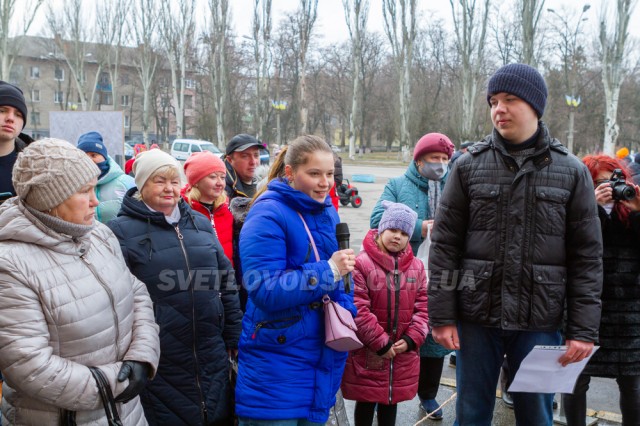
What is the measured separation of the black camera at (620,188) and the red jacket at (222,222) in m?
2.53

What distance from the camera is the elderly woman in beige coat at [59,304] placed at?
2059 mm

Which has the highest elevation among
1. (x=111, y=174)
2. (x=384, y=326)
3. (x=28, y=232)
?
(x=111, y=174)

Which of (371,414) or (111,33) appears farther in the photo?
(111,33)

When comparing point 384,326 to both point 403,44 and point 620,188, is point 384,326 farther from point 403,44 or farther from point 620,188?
point 403,44

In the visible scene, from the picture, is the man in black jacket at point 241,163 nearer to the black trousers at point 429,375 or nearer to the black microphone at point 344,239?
the black trousers at point 429,375

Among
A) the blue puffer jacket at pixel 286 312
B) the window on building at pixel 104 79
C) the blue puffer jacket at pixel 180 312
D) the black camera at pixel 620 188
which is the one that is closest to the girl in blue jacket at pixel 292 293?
the blue puffer jacket at pixel 286 312

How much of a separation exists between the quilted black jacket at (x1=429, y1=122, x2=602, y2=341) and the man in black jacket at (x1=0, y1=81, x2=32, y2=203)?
109 inches

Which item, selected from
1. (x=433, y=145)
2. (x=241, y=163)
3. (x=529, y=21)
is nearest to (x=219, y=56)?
(x=529, y=21)

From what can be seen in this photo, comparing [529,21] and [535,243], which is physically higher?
[529,21]

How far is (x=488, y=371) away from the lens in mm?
2816

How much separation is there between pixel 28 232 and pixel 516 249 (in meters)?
2.10

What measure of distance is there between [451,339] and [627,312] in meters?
1.29

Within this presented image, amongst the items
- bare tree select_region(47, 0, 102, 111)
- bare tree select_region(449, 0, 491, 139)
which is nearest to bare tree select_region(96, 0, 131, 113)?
bare tree select_region(47, 0, 102, 111)

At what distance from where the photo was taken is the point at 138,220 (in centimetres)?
298
